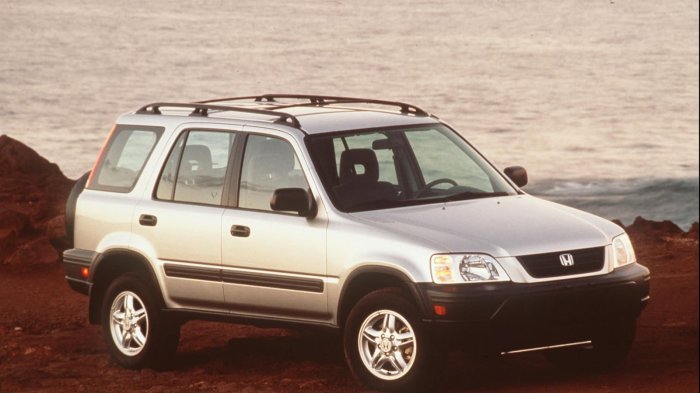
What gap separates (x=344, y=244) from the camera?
976 cm

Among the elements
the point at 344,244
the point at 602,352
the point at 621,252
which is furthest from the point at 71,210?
the point at 621,252

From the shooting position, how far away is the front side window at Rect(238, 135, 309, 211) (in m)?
10.4

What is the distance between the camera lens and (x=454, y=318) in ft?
30.1

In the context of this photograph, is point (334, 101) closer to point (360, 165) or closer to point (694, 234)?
point (360, 165)

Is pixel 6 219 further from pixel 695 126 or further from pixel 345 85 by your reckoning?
pixel 695 126

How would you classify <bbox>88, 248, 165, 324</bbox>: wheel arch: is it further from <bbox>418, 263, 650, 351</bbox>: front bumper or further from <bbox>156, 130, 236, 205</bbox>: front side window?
<bbox>418, 263, 650, 351</bbox>: front bumper

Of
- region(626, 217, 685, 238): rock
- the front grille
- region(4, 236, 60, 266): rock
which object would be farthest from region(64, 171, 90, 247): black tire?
region(626, 217, 685, 238): rock

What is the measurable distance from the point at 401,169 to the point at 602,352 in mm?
1733

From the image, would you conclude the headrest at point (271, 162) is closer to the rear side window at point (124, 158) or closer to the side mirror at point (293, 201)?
the side mirror at point (293, 201)

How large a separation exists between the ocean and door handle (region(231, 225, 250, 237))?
66.3ft

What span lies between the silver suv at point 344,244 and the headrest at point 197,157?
1cm

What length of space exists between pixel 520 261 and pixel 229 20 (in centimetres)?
5161

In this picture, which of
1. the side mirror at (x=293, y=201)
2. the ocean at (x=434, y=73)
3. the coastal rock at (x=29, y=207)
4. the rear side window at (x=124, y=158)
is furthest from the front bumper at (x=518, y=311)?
the ocean at (x=434, y=73)

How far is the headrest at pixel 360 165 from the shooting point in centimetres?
1031
